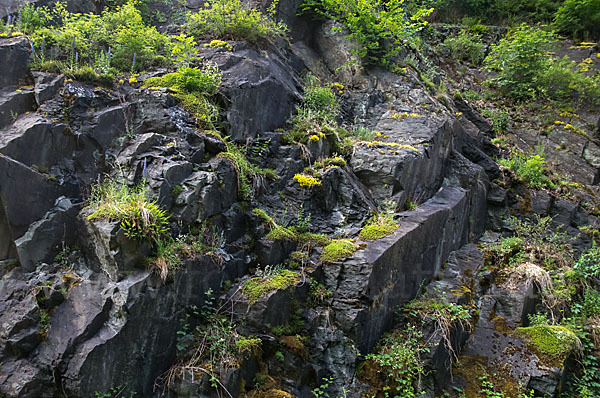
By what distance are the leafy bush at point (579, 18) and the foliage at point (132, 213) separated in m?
16.2

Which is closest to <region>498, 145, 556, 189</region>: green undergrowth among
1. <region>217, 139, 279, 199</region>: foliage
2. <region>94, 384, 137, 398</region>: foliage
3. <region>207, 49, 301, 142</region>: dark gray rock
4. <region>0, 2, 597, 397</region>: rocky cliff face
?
<region>0, 2, 597, 397</region>: rocky cliff face

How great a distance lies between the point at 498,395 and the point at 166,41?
831 centimetres

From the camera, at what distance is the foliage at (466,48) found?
13.9m

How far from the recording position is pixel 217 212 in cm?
560

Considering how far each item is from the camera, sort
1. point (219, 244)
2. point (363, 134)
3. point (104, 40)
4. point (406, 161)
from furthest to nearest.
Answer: point (363, 134), point (406, 161), point (104, 40), point (219, 244)

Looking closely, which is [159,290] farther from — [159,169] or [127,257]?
[159,169]

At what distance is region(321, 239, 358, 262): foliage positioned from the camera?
590cm

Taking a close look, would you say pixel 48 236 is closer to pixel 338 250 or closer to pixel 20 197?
pixel 20 197

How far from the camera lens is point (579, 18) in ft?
46.3

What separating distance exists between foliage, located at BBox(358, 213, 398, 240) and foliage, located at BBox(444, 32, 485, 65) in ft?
32.8

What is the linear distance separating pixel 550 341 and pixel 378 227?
11.0 feet

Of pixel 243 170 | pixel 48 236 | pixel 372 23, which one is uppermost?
pixel 372 23

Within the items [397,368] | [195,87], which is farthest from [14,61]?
[397,368]

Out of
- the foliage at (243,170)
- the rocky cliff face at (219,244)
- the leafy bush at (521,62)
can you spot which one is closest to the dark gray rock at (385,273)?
the rocky cliff face at (219,244)
